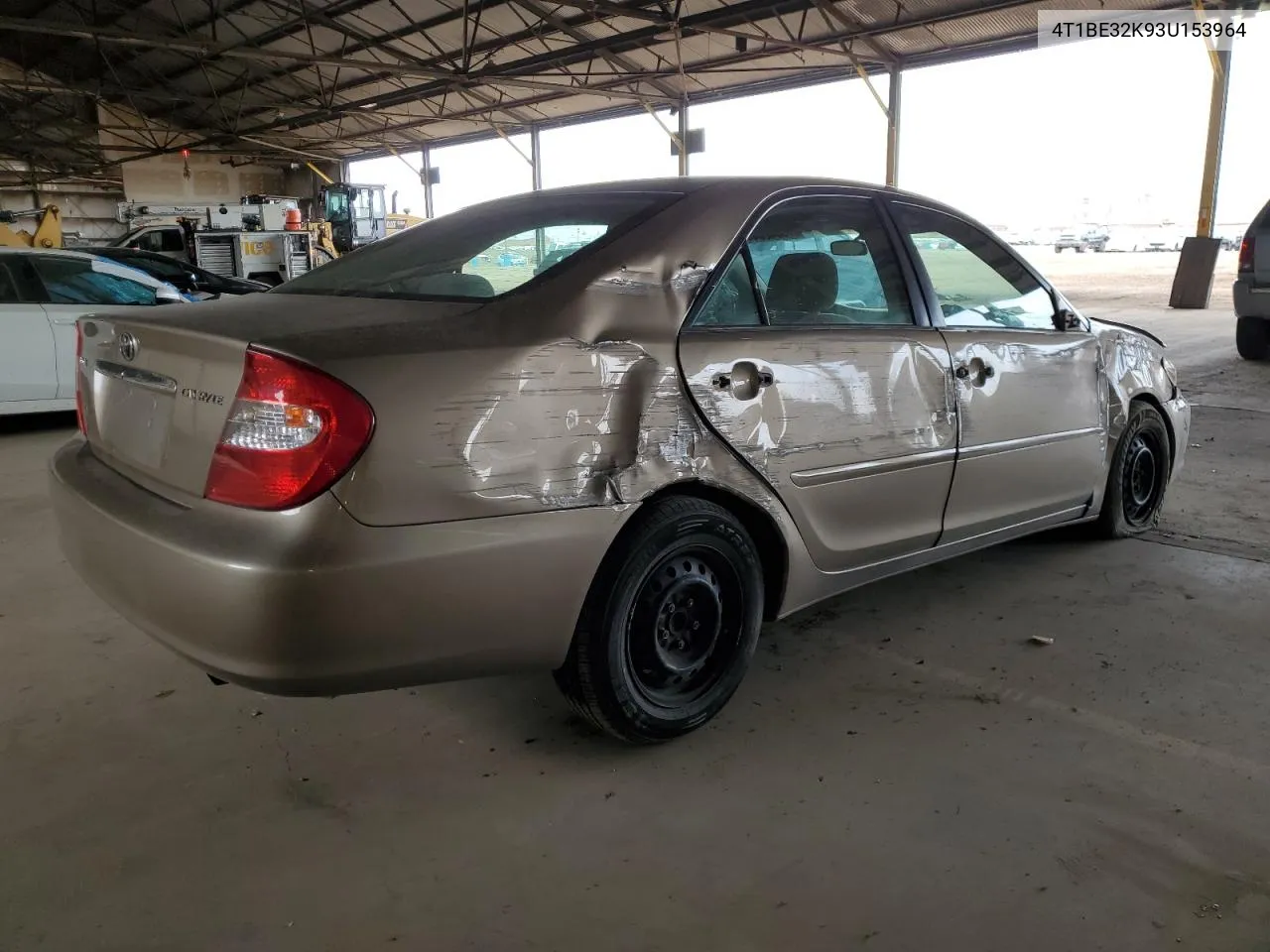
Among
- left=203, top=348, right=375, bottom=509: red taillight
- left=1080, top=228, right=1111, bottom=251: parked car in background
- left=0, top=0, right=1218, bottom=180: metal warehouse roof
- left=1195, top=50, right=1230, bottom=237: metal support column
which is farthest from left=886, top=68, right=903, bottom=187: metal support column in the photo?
left=1080, top=228, right=1111, bottom=251: parked car in background

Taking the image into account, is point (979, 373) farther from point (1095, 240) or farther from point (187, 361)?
point (1095, 240)

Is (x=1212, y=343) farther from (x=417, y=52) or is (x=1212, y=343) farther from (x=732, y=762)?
(x=417, y=52)

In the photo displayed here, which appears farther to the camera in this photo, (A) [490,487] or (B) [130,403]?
(B) [130,403]

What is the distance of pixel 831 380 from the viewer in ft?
8.28

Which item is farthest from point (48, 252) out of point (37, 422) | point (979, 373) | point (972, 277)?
A: point (979, 373)

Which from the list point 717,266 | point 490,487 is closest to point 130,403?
point 490,487

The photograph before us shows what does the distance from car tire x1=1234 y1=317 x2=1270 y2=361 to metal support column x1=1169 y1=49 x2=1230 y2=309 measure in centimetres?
637

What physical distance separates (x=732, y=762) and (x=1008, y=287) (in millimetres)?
1935

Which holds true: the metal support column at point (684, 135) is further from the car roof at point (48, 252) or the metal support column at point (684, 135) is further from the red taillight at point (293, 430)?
the red taillight at point (293, 430)

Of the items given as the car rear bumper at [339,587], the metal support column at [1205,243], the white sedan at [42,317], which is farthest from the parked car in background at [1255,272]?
the white sedan at [42,317]

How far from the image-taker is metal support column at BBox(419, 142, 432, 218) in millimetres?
28594

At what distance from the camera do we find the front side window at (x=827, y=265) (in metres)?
2.53

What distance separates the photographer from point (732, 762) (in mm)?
2314

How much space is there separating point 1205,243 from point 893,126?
5.56m
